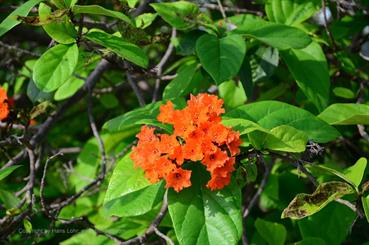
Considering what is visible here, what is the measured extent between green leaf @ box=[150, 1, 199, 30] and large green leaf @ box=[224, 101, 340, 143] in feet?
1.21

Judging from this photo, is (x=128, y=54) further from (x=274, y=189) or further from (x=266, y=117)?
(x=274, y=189)

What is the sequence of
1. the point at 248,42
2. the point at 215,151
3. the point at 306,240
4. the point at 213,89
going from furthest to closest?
1. the point at 213,89
2. the point at 248,42
3. the point at 306,240
4. the point at 215,151

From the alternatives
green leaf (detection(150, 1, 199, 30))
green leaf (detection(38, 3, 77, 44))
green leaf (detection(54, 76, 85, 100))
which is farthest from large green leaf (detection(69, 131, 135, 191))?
green leaf (detection(38, 3, 77, 44))

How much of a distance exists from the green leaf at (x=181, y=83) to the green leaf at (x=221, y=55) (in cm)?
22

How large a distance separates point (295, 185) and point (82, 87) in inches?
36.5

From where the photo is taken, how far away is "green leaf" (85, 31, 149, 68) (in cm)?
145

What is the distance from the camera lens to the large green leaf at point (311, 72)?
1.83m

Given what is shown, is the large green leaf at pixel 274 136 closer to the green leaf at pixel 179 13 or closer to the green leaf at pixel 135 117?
the green leaf at pixel 135 117

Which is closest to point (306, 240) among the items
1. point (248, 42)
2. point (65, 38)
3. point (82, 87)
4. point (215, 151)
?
point (215, 151)

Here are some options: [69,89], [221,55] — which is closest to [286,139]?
[221,55]

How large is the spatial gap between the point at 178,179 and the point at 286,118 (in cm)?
37

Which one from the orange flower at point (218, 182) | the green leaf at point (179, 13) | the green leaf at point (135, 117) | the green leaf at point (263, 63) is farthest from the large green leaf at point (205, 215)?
the green leaf at point (263, 63)

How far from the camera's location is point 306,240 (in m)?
1.69

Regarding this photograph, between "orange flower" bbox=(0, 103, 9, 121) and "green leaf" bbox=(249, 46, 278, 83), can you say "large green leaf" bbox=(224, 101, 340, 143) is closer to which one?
"green leaf" bbox=(249, 46, 278, 83)
